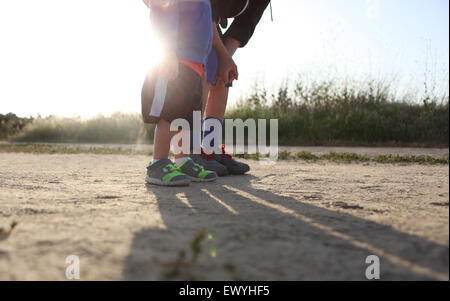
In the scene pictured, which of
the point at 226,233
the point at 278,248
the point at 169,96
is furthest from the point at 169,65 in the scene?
the point at 278,248

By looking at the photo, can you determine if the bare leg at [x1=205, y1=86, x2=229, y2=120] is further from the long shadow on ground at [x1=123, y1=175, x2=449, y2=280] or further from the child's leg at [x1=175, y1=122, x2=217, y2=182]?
the long shadow on ground at [x1=123, y1=175, x2=449, y2=280]

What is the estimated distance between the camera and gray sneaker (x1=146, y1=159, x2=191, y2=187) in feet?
7.02

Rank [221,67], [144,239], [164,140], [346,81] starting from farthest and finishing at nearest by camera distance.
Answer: [346,81]
[221,67]
[164,140]
[144,239]

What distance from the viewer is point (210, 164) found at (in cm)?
282

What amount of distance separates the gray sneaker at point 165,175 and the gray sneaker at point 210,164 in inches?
21.5

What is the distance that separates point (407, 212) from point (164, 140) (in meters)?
1.35

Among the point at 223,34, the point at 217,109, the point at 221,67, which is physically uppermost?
the point at 223,34

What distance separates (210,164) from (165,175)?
2.26ft

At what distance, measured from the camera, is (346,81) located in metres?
9.80

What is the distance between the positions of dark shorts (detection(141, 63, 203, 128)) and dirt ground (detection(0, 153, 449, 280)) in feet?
1.49

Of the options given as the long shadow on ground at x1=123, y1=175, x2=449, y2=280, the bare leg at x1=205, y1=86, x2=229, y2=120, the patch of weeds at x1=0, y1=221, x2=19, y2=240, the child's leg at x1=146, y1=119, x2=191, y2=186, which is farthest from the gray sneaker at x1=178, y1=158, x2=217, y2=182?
the patch of weeds at x1=0, y1=221, x2=19, y2=240

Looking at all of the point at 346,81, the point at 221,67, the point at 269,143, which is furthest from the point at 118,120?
the point at 221,67

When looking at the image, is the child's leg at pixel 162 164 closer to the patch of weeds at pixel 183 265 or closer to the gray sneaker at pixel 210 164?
the gray sneaker at pixel 210 164
